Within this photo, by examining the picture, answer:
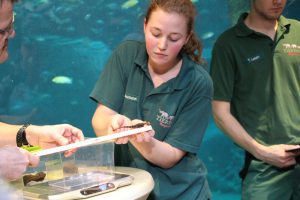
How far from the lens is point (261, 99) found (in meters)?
3.66

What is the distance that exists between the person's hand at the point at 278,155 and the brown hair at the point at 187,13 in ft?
3.25

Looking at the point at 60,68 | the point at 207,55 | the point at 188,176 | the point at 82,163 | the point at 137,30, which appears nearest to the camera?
the point at 82,163

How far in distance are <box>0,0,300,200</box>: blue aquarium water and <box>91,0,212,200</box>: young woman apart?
1.91 meters

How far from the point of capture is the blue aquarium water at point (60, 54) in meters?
4.54

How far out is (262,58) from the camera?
3.68 meters

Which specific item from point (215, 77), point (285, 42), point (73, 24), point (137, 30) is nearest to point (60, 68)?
point (73, 24)

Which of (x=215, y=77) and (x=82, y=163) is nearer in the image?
(x=82, y=163)

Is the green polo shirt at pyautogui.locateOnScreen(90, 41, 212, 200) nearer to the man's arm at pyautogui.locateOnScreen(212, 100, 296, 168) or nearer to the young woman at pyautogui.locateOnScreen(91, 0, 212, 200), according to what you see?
the young woman at pyautogui.locateOnScreen(91, 0, 212, 200)

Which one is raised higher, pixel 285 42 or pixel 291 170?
pixel 285 42

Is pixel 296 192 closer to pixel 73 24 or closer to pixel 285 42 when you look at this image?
pixel 285 42

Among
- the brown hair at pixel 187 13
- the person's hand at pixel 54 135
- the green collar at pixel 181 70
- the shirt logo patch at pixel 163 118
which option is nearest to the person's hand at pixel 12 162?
the person's hand at pixel 54 135

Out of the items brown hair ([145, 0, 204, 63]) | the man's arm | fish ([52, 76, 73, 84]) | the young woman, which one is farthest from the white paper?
fish ([52, 76, 73, 84])

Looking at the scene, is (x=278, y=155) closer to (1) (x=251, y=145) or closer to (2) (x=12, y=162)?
(1) (x=251, y=145)

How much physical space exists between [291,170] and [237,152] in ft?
6.55
